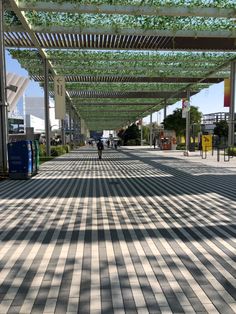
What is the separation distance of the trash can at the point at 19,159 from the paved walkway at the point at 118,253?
3.52m

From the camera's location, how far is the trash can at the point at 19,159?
12836 mm

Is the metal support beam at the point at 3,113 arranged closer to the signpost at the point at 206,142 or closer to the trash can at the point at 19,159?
the trash can at the point at 19,159

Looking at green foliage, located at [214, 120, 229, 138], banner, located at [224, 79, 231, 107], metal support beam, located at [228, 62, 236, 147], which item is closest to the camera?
metal support beam, located at [228, 62, 236, 147]

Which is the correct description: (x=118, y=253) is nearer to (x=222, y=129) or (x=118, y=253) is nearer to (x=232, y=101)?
(x=232, y=101)

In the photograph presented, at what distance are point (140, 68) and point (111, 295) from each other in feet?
81.9

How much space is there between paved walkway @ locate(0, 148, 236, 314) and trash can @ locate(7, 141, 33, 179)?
3.52 meters

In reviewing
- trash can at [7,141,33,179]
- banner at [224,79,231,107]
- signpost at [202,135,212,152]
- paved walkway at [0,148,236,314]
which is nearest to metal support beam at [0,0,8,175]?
trash can at [7,141,33,179]

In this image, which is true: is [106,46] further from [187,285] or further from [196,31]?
[187,285]

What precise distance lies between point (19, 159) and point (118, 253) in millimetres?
8835

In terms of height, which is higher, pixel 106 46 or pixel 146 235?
pixel 106 46

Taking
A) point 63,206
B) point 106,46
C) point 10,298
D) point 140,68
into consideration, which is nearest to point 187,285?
point 10,298

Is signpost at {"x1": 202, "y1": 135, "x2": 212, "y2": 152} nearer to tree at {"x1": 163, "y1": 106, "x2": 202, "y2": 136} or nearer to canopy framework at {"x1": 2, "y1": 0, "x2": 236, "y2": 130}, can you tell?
canopy framework at {"x1": 2, "y1": 0, "x2": 236, "y2": 130}

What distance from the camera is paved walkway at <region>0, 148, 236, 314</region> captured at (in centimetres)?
353

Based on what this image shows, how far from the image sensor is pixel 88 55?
2352 cm
